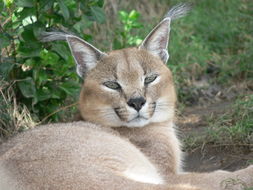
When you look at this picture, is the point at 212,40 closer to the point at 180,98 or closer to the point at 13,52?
the point at 180,98

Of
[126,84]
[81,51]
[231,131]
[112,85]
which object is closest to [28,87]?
[81,51]

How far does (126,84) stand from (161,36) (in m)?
0.77

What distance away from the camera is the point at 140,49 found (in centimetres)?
632

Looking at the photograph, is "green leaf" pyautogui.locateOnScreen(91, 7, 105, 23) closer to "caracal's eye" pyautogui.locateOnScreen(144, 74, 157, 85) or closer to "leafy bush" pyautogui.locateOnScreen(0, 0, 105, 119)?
"leafy bush" pyautogui.locateOnScreen(0, 0, 105, 119)

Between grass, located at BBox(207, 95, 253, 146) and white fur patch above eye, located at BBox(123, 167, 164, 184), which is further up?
white fur patch above eye, located at BBox(123, 167, 164, 184)

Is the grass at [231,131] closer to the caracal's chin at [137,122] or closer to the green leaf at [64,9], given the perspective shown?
the caracal's chin at [137,122]

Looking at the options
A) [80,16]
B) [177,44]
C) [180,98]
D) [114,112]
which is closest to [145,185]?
[114,112]

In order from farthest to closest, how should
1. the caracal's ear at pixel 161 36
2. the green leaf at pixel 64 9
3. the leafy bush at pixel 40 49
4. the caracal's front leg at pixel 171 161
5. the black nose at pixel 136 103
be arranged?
the leafy bush at pixel 40 49
the caracal's ear at pixel 161 36
the green leaf at pixel 64 9
the black nose at pixel 136 103
the caracal's front leg at pixel 171 161

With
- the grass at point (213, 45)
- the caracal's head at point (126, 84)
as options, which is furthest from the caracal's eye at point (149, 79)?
the grass at point (213, 45)

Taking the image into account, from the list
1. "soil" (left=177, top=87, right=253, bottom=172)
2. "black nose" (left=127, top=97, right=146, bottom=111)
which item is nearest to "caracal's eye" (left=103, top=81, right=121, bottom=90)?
"black nose" (left=127, top=97, right=146, bottom=111)

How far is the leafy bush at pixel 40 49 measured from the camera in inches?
254

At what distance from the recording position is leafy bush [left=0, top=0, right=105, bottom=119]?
646cm

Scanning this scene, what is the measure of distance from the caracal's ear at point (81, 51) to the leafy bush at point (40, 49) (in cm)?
25

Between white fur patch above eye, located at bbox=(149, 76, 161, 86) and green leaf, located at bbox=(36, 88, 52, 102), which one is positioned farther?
green leaf, located at bbox=(36, 88, 52, 102)
